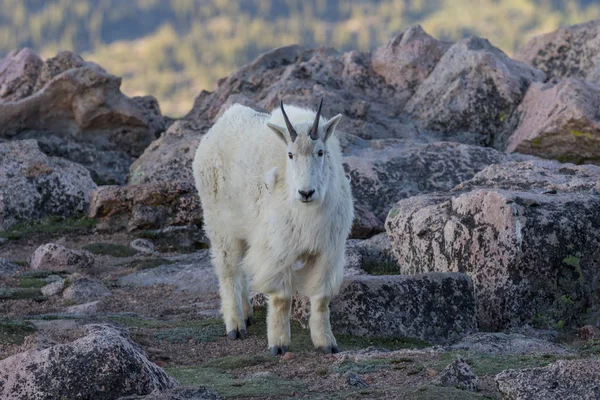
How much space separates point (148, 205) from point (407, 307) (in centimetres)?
1234

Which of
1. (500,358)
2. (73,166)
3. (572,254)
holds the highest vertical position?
(73,166)

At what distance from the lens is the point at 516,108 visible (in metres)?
27.3

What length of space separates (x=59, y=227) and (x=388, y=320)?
45.0 ft

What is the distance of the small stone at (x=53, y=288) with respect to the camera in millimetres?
16812

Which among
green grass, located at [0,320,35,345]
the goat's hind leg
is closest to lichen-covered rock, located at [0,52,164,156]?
the goat's hind leg

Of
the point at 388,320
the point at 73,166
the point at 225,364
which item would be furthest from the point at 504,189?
the point at 73,166

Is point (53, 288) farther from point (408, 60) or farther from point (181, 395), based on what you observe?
point (408, 60)

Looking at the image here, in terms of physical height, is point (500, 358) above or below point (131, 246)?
below

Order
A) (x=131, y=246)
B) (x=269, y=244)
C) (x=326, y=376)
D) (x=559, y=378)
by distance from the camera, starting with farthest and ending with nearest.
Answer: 1. (x=131, y=246)
2. (x=269, y=244)
3. (x=326, y=376)
4. (x=559, y=378)

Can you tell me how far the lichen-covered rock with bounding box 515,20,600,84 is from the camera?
102ft

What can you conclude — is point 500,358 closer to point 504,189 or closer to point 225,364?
point 225,364

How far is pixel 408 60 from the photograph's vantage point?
1196 inches

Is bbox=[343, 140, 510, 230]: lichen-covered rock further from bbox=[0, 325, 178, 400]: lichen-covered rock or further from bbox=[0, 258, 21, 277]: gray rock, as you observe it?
bbox=[0, 325, 178, 400]: lichen-covered rock

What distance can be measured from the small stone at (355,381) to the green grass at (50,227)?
16172 mm
